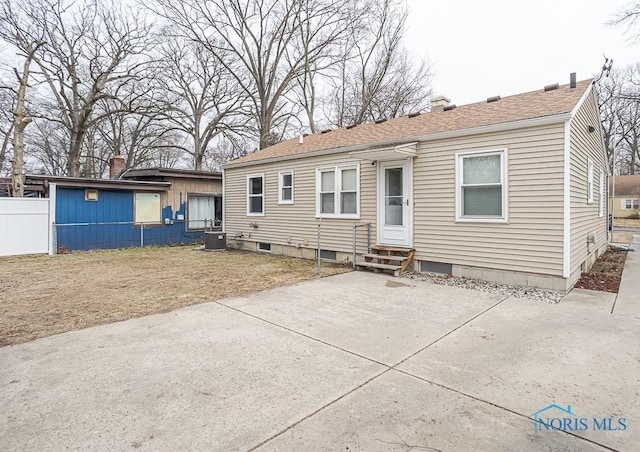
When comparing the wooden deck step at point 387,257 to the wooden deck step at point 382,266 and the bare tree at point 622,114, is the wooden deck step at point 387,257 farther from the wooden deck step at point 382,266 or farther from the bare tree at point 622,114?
the bare tree at point 622,114

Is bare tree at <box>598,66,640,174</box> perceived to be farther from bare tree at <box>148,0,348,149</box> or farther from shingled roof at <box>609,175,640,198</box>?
bare tree at <box>148,0,348,149</box>

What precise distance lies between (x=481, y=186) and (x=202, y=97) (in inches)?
784

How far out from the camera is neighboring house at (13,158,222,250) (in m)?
11.3

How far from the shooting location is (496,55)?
56.0ft

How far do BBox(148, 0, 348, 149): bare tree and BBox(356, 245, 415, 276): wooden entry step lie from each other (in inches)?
519

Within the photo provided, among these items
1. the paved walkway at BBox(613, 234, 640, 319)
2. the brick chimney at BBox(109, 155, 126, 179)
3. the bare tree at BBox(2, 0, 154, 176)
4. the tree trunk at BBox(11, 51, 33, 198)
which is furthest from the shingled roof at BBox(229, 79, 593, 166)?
the bare tree at BBox(2, 0, 154, 176)

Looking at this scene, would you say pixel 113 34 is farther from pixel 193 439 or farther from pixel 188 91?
pixel 193 439

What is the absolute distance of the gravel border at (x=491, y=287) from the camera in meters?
5.56

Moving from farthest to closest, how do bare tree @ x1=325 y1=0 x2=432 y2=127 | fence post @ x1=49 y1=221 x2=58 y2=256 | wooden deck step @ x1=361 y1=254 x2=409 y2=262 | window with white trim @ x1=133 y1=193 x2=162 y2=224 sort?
bare tree @ x1=325 y1=0 x2=432 y2=127, window with white trim @ x1=133 y1=193 x2=162 y2=224, fence post @ x1=49 y1=221 x2=58 y2=256, wooden deck step @ x1=361 y1=254 x2=409 y2=262

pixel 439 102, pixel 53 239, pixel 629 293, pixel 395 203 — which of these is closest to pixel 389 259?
pixel 395 203

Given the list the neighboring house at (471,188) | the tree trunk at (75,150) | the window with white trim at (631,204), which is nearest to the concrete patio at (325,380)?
the neighboring house at (471,188)

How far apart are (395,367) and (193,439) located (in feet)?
5.76

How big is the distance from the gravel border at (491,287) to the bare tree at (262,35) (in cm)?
1454

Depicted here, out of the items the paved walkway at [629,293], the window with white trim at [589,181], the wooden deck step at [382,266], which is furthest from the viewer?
the window with white trim at [589,181]
